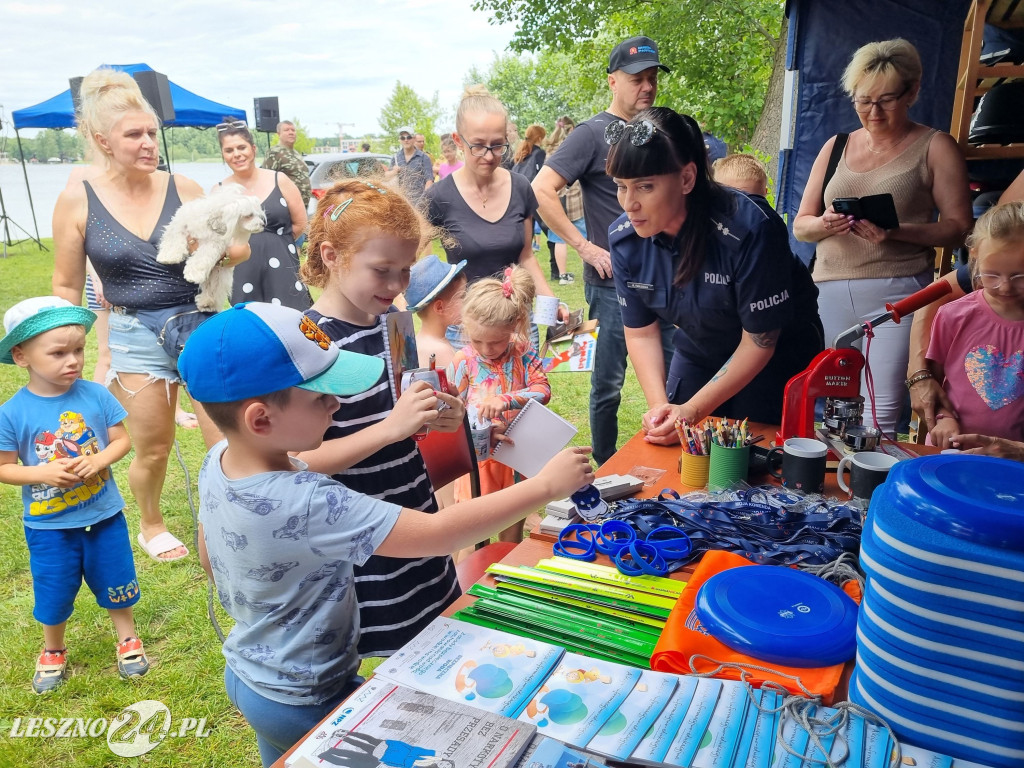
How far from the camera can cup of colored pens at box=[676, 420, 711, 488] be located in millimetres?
1864

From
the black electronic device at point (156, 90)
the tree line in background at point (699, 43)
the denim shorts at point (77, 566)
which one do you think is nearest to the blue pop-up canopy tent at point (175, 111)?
the tree line in background at point (699, 43)

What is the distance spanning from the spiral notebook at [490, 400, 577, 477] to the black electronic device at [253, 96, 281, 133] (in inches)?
438

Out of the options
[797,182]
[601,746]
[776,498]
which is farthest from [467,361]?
[797,182]

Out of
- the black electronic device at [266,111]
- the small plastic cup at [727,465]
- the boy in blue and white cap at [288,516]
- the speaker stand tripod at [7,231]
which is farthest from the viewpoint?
the speaker stand tripod at [7,231]

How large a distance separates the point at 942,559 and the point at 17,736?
266 centimetres

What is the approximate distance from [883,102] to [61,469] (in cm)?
332

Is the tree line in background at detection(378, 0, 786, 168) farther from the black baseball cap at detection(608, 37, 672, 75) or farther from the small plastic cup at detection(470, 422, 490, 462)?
the small plastic cup at detection(470, 422, 490, 462)

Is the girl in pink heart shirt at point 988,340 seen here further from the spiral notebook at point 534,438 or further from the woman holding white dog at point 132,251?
the woman holding white dog at point 132,251

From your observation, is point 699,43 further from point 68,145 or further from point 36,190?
point 36,190

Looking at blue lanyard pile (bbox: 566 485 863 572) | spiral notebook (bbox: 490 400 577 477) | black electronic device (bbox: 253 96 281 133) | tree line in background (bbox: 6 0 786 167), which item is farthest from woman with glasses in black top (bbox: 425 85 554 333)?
black electronic device (bbox: 253 96 281 133)

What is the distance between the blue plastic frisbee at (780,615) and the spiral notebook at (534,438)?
64 centimetres

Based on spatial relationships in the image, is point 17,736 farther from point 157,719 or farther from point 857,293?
point 857,293

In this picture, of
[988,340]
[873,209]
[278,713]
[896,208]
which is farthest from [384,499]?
[896,208]

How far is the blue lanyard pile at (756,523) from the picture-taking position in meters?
1.44
